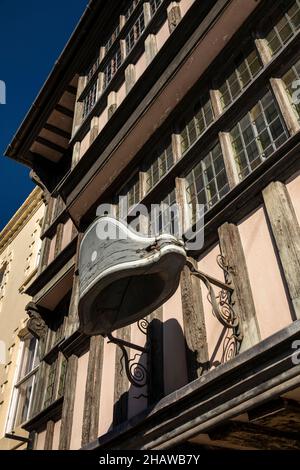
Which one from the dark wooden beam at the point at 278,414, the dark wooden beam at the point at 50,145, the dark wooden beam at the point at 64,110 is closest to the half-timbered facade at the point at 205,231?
the dark wooden beam at the point at 278,414

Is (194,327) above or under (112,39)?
under

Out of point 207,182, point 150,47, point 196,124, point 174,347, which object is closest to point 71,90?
point 150,47

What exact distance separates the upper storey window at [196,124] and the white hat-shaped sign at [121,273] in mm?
2155

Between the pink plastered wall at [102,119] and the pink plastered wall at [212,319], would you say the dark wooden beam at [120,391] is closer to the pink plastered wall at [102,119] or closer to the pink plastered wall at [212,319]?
the pink plastered wall at [212,319]

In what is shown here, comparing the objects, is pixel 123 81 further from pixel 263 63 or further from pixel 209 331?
pixel 209 331

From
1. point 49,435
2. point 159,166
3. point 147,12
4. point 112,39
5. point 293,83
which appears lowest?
point 49,435

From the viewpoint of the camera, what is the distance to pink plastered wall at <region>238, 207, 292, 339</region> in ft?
12.1

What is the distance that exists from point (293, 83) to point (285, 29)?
3.13 ft

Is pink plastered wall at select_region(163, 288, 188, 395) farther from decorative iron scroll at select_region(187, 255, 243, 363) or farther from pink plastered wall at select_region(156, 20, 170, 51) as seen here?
pink plastered wall at select_region(156, 20, 170, 51)

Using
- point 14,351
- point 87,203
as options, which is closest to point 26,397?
point 14,351

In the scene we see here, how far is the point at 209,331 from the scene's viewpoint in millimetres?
4461

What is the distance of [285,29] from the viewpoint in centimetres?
525

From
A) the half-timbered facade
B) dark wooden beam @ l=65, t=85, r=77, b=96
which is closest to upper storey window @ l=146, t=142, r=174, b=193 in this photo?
the half-timbered facade

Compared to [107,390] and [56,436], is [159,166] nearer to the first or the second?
[107,390]
